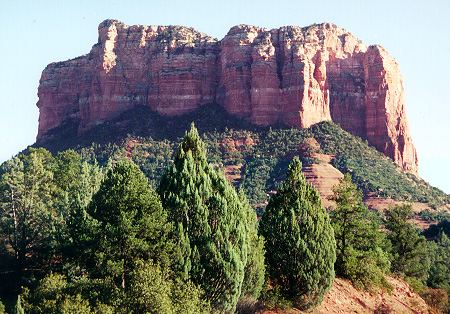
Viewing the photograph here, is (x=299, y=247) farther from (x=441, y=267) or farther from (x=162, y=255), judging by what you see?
(x=441, y=267)

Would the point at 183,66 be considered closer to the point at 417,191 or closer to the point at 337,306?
the point at 417,191

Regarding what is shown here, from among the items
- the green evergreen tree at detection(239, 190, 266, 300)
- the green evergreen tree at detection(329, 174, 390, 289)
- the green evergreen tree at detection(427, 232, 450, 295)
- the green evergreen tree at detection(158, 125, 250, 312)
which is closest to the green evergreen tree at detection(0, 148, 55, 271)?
the green evergreen tree at detection(158, 125, 250, 312)

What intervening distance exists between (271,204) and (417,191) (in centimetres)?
8992

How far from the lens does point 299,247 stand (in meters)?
38.6

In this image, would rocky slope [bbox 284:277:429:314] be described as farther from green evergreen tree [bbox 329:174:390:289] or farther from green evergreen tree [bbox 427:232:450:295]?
green evergreen tree [bbox 427:232:450:295]

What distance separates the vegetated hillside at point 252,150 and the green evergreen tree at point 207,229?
74.6 m

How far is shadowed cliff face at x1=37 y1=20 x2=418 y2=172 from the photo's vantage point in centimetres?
13712

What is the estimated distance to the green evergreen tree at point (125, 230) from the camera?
33312 millimetres

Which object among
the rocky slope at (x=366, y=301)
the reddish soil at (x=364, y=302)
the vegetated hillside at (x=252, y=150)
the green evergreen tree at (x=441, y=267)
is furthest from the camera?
the vegetated hillside at (x=252, y=150)

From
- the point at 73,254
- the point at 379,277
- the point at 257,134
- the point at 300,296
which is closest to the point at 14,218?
the point at 73,254

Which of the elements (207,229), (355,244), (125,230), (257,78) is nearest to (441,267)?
(355,244)

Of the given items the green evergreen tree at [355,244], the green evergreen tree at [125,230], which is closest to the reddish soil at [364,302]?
the green evergreen tree at [355,244]

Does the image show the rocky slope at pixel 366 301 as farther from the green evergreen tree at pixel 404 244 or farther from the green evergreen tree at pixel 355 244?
the green evergreen tree at pixel 404 244

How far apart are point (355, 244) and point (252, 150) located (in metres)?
81.2
